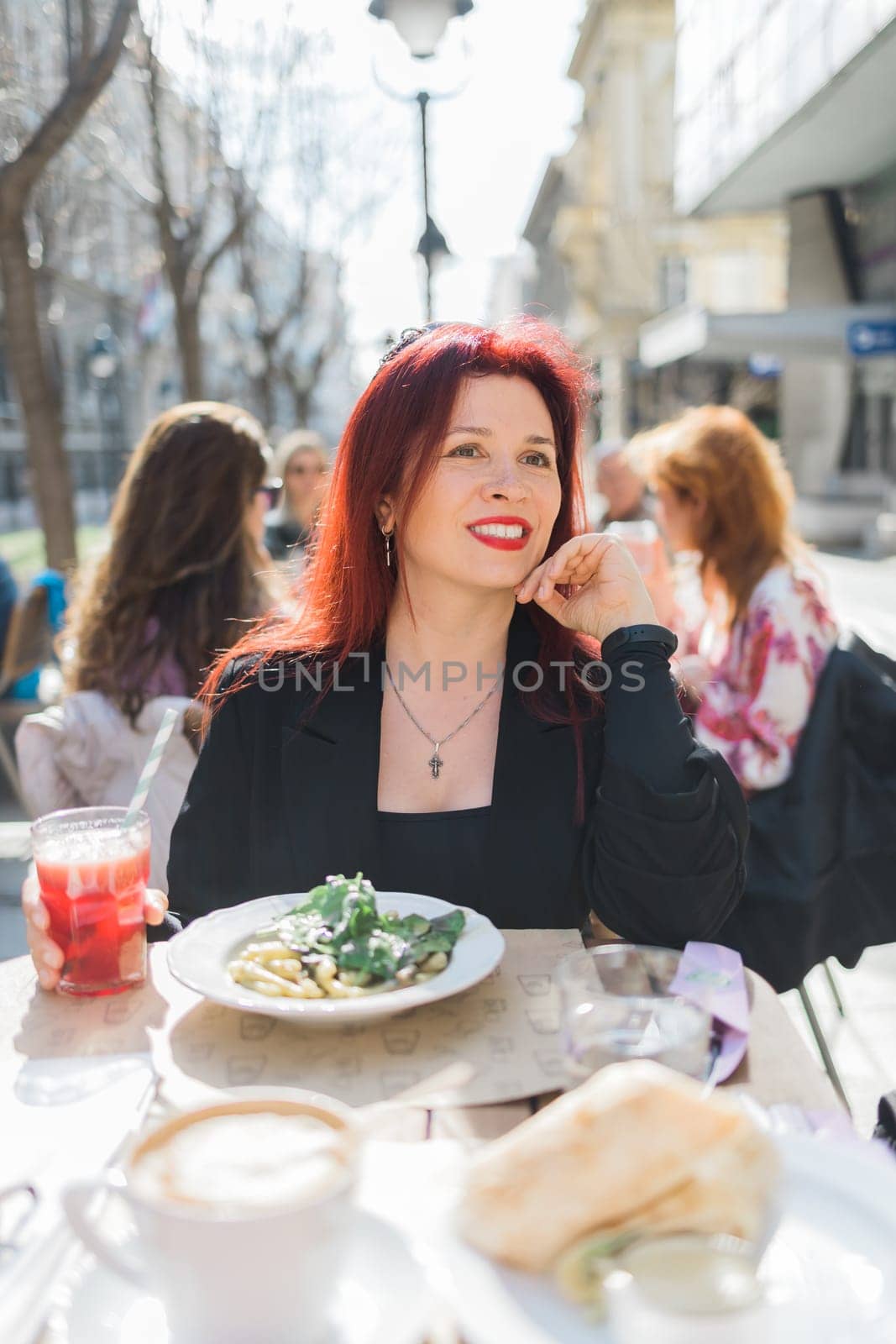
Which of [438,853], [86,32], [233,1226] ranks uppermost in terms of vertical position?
[86,32]

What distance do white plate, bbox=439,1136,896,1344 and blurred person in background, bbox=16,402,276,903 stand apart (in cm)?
259

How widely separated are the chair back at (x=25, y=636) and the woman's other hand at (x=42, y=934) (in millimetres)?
4291

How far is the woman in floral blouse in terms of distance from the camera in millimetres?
3525

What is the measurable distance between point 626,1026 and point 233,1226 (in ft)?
1.55

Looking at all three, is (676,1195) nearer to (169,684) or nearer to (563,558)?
(563,558)

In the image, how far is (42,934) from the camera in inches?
63.4

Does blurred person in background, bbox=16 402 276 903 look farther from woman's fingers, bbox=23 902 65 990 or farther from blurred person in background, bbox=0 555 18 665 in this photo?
blurred person in background, bbox=0 555 18 665

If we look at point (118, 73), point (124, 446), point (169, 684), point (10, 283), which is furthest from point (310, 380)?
point (124, 446)

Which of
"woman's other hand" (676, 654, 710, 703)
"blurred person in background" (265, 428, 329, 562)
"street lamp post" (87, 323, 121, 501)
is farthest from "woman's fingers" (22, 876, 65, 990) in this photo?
"street lamp post" (87, 323, 121, 501)

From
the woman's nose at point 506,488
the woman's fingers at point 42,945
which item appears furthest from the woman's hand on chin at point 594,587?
the woman's fingers at point 42,945

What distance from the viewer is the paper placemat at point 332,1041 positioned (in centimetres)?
130

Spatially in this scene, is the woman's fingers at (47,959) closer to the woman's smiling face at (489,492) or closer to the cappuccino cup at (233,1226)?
the cappuccino cup at (233,1226)

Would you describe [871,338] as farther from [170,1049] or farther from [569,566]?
[170,1049]

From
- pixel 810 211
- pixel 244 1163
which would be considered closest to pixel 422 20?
pixel 244 1163
